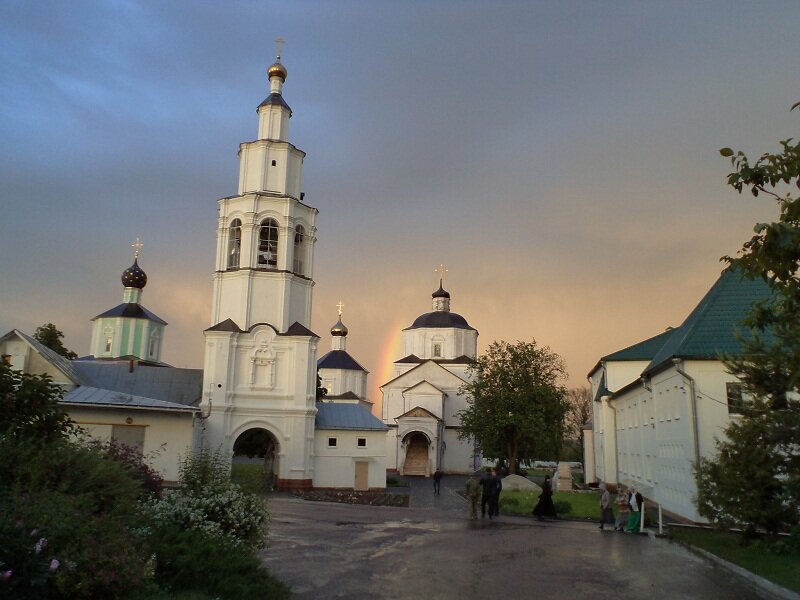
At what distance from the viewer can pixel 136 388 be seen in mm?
39531

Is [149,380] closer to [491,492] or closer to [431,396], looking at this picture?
[491,492]

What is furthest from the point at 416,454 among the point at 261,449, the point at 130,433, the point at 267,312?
the point at 130,433

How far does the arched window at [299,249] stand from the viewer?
125 feet

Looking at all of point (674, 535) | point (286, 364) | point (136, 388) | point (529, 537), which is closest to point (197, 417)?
point (286, 364)

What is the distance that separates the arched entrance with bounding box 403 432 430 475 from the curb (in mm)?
47609

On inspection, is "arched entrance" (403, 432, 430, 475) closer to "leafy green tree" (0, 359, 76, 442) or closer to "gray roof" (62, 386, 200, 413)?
"gray roof" (62, 386, 200, 413)

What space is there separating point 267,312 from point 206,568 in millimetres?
28776

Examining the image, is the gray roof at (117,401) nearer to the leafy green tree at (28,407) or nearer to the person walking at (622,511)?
the person walking at (622,511)

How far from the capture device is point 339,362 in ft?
246

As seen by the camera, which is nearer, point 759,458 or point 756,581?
point 756,581

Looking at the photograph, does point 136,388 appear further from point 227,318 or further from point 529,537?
point 529,537

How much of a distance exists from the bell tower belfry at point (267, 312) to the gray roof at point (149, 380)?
4.69 metres

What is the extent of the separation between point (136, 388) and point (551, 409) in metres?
24.3

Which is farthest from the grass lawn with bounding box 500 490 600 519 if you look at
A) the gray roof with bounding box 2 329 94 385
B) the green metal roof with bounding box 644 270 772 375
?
the gray roof with bounding box 2 329 94 385
